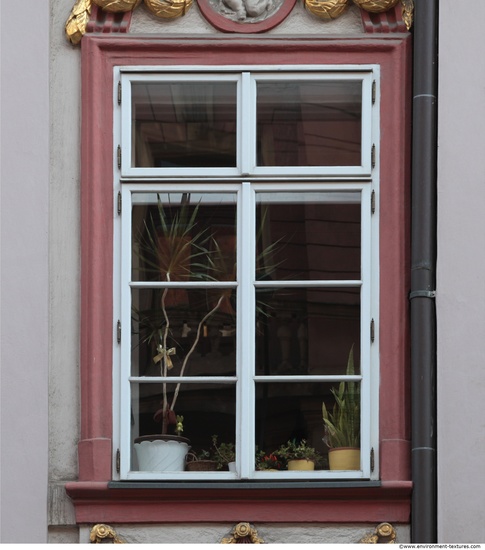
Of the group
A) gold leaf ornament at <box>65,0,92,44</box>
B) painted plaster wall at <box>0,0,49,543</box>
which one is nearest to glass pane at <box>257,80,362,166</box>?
gold leaf ornament at <box>65,0,92,44</box>

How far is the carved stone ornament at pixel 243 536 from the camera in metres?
9.76

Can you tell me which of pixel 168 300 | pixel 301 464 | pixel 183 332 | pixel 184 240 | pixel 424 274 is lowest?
pixel 301 464

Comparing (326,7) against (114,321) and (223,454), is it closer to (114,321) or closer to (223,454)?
(114,321)

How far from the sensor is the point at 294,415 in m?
10.1

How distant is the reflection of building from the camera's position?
981 cm

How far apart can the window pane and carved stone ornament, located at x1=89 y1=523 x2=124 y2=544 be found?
29.6 inches

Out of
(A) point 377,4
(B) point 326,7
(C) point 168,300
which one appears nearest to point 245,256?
(C) point 168,300

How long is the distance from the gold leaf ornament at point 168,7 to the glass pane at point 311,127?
50 cm

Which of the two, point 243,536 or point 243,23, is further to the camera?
point 243,23

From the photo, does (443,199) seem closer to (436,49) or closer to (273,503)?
(436,49)

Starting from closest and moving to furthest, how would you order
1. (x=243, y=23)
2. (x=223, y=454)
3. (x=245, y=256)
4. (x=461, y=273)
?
(x=461, y=273)
(x=223, y=454)
(x=245, y=256)
(x=243, y=23)

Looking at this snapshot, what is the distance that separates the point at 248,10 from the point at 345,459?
6.86 feet

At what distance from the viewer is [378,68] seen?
10320mm

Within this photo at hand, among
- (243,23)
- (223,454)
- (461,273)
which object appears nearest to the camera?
(461,273)
